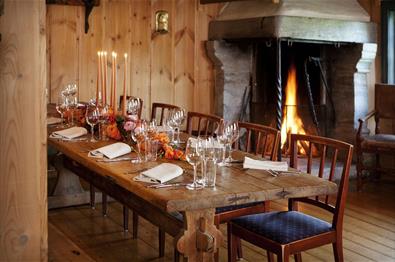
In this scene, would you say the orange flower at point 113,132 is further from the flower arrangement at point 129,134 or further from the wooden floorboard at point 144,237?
the wooden floorboard at point 144,237

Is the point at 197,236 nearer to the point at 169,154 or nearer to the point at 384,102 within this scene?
the point at 169,154

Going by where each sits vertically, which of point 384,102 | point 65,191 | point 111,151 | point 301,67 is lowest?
point 65,191

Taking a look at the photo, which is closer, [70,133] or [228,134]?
[228,134]

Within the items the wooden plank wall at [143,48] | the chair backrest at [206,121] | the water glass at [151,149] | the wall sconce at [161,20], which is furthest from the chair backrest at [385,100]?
the water glass at [151,149]

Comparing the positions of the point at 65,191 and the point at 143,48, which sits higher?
the point at 143,48

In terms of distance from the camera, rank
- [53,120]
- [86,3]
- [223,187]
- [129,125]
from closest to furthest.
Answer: [223,187] → [129,125] → [53,120] → [86,3]

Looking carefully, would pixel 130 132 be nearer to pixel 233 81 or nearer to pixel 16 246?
pixel 16 246

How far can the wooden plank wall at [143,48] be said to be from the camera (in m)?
5.20

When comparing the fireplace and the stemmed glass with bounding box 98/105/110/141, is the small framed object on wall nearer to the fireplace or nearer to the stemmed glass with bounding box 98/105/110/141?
the fireplace

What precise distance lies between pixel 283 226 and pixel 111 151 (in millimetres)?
930

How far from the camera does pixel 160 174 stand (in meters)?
2.41

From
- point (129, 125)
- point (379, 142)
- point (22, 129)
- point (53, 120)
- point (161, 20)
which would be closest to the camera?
point (22, 129)

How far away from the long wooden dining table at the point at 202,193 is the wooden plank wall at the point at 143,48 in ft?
8.58

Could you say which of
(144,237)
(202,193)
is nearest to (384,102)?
(144,237)
